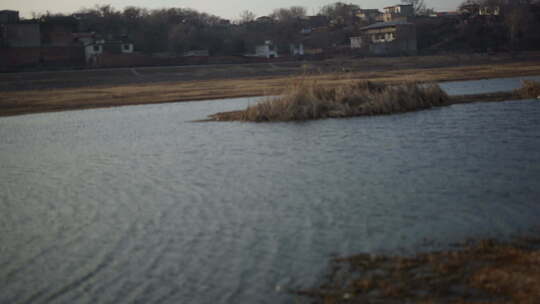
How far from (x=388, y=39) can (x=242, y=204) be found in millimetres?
86113

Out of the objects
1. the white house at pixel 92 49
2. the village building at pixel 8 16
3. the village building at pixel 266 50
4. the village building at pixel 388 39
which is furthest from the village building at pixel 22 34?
the village building at pixel 388 39

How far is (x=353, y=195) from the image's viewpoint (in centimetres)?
1152

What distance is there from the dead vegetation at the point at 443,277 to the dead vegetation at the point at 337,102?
17604 millimetres

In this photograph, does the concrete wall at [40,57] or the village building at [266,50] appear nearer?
the concrete wall at [40,57]

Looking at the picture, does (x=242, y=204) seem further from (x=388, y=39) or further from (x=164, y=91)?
(x=388, y=39)

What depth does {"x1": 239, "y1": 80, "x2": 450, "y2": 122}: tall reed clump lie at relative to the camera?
25375 mm

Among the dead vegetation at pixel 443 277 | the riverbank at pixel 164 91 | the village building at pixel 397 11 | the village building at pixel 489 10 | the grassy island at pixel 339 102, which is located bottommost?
the dead vegetation at pixel 443 277

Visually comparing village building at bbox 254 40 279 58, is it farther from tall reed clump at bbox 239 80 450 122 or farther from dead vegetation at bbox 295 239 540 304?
dead vegetation at bbox 295 239 540 304

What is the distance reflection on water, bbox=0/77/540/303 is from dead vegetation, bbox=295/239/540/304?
45cm

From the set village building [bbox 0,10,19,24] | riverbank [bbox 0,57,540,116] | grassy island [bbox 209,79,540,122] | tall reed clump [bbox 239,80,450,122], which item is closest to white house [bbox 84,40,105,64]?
village building [bbox 0,10,19,24]

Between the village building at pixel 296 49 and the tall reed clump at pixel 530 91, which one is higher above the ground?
the village building at pixel 296 49

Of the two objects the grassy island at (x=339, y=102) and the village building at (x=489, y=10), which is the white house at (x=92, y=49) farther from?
the village building at (x=489, y=10)

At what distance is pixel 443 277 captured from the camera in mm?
6941

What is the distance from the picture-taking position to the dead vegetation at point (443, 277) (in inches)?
251
